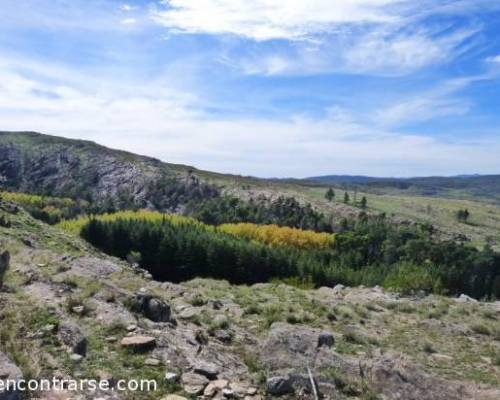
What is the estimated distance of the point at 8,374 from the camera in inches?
396

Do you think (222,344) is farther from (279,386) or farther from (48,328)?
(48,328)

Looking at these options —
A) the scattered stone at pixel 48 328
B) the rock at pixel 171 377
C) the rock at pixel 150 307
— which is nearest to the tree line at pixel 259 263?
the rock at pixel 150 307

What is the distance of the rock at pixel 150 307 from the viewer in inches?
662

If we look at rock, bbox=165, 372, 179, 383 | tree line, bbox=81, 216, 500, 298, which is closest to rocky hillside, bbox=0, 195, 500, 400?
rock, bbox=165, 372, 179, 383

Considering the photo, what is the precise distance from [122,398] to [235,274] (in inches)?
3239

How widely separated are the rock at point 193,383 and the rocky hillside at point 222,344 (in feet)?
0.12

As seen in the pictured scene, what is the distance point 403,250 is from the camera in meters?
122

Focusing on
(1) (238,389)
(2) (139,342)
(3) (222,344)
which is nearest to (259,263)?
(3) (222,344)

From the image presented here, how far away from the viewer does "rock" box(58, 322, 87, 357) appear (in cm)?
1262

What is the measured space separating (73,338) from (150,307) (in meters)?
4.24

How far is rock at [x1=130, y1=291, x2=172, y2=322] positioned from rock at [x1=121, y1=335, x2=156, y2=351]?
2.92 meters

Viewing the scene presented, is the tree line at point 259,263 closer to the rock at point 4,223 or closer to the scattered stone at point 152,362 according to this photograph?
the rock at point 4,223

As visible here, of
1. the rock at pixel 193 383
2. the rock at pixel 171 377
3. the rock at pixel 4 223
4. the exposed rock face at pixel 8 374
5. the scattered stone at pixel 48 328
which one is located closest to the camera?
the exposed rock face at pixel 8 374

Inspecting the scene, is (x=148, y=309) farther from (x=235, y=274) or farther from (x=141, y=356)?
(x=235, y=274)
